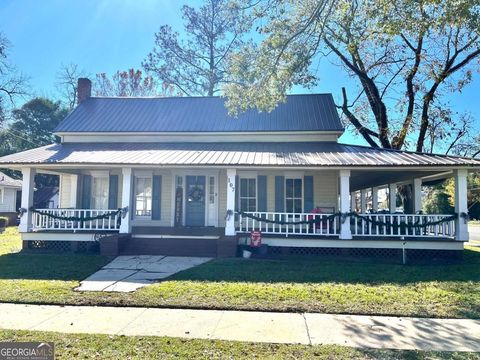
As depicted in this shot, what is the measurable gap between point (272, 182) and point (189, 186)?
3.44 meters

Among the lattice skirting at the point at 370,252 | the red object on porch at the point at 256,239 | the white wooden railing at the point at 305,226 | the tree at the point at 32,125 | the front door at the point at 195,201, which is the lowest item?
the lattice skirting at the point at 370,252

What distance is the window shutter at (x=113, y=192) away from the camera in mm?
14258

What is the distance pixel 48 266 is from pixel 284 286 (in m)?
6.59

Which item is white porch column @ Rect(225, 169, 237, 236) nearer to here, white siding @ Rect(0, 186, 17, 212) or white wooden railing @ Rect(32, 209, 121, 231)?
white wooden railing @ Rect(32, 209, 121, 231)

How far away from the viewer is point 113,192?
47.0 feet

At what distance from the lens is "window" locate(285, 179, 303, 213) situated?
536 inches

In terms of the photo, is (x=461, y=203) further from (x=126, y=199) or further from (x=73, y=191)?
(x=73, y=191)

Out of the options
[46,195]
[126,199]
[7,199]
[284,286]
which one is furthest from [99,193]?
[46,195]

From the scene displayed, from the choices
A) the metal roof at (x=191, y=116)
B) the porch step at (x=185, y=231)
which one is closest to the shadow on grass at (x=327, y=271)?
the porch step at (x=185, y=231)

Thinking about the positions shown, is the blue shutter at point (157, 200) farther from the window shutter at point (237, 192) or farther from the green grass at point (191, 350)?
the green grass at point (191, 350)

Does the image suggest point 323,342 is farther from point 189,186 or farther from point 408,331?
point 189,186

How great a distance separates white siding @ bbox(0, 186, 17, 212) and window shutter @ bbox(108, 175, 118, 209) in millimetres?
17592

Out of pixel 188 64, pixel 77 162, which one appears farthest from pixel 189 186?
pixel 188 64

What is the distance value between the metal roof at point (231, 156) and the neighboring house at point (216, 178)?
4 centimetres
